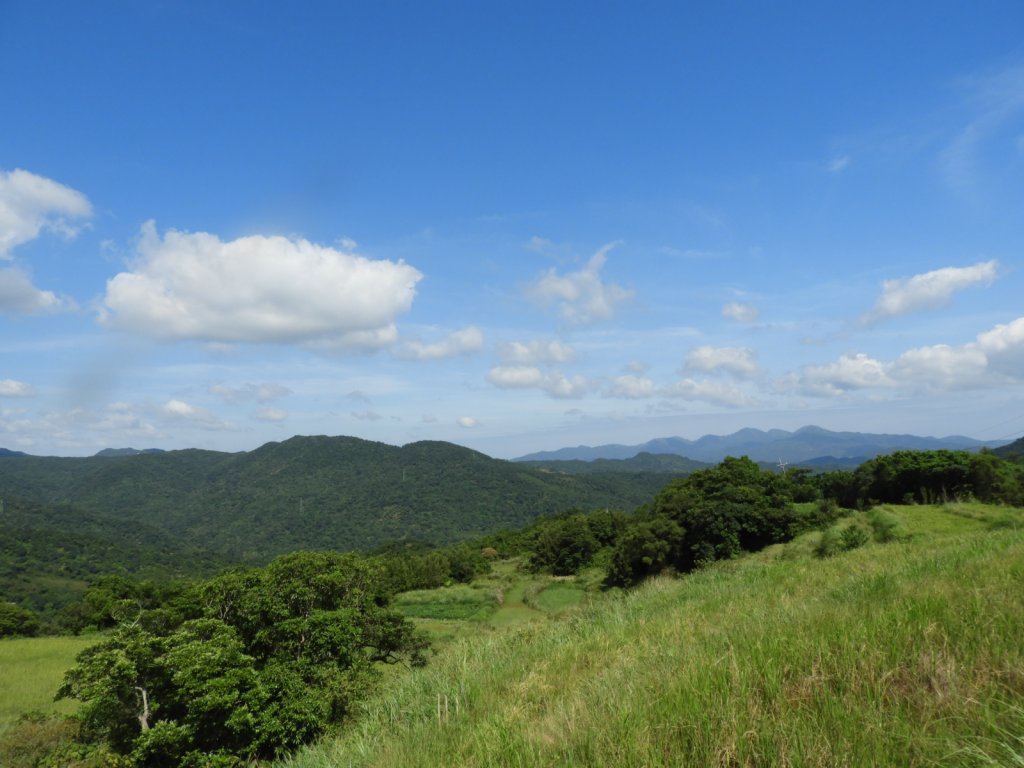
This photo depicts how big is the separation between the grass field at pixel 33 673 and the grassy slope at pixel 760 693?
1105 inches

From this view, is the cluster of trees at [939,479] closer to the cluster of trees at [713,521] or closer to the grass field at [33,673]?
the cluster of trees at [713,521]

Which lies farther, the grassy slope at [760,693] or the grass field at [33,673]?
the grass field at [33,673]

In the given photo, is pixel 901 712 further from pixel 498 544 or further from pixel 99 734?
pixel 498 544

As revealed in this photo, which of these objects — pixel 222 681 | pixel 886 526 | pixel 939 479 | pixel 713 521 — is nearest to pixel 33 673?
pixel 222 681

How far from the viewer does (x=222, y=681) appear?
711 inches

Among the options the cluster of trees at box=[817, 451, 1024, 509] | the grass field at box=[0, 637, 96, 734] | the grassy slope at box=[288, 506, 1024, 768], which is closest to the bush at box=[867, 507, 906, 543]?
the cluster of trees at box=[817, 451, 1024, 509]

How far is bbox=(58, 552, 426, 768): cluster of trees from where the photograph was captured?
57.5 feet

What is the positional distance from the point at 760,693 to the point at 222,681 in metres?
20.9

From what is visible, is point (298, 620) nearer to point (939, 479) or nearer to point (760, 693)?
point (760, 693)

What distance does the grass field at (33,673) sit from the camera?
2671 centimetres

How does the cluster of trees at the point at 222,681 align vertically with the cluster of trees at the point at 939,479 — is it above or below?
below

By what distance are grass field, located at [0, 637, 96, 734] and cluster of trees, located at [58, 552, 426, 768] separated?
688 centimetres

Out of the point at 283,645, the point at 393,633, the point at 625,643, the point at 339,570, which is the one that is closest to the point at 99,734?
the point at 283,645

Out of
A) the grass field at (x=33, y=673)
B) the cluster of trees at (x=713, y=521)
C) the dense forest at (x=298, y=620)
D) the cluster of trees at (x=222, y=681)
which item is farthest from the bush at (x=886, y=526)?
the grass field at (x=33, y=673)
